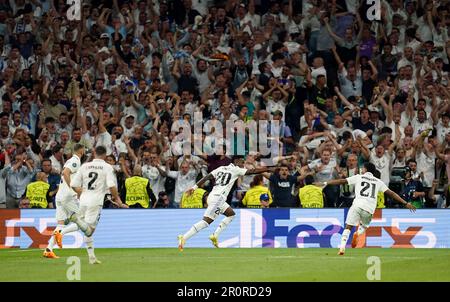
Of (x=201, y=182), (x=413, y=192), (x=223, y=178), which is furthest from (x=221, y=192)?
(x=413, y=192)

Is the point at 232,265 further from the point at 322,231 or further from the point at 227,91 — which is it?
the point at 227,91

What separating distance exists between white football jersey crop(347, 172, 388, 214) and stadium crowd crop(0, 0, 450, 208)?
3078 mm

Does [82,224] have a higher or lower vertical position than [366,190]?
lower

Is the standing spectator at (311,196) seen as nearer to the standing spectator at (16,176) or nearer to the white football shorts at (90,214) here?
the standing spectator at (16,176)

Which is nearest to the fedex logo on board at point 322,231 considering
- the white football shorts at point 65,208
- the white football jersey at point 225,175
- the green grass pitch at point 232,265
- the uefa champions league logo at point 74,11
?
the green grass pitch at point 232,265

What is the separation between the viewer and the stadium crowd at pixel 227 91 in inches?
1075

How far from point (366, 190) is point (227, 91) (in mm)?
7074

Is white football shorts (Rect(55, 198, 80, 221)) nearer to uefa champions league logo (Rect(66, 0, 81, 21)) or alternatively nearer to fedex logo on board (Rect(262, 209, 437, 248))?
fedex logo on board (Rect(262, 209, 437, 248))

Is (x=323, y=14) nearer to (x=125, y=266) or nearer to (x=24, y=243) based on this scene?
(x=24, y=243)

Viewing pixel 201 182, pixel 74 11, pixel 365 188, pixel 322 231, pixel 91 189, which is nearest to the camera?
pixel 91 189

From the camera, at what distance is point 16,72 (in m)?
30.5

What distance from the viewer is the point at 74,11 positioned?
31.2 metres

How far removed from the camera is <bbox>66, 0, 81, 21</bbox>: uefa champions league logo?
31.2 meters

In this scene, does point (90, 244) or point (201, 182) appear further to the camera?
point (201, 182)
